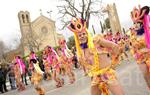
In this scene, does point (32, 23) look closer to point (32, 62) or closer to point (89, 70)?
point (32, 62)

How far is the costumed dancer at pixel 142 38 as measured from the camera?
9.35 metres

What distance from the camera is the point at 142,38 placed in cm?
953

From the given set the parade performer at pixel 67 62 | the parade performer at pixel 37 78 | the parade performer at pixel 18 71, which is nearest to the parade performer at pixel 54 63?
the parade performer at pixel 67 62

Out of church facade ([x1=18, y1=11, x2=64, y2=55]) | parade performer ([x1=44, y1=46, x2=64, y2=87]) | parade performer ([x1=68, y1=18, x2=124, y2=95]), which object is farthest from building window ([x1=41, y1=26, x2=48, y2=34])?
parade performer ([x1=68, y1=18, x2=124, y2=95])

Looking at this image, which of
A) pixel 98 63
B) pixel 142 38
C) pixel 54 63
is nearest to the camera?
pixel 98 63

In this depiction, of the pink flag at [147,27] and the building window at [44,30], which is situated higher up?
the building window at [44,30]

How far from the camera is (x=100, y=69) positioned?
23.1 feet

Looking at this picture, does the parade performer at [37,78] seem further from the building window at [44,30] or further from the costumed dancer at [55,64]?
the building window at [44,30]

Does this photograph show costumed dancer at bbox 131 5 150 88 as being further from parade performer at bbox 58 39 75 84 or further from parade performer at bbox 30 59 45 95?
parade performer at bbox 58 39 75 84

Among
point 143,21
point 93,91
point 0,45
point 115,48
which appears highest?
point 0,45

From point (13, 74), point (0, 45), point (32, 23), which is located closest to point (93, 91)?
point (13, 74)

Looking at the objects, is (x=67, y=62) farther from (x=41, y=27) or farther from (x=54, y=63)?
(x=41, y=27)

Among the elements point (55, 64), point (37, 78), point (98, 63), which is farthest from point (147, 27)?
point (55, 64)

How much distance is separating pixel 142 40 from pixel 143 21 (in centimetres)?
42
